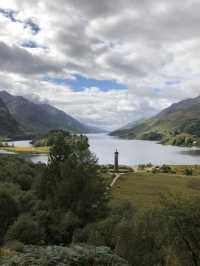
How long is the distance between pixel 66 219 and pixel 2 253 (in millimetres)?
17985

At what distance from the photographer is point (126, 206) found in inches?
1524

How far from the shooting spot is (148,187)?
85125 millimetres

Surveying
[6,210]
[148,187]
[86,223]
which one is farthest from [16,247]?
[148,187]

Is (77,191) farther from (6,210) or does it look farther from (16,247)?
(16,247)

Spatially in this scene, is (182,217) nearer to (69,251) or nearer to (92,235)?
(69,251)

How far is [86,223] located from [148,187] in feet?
156

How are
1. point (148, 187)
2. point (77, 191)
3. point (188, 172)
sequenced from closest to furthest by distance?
point (77, 191) < point (148, 187) < point (188, 172)

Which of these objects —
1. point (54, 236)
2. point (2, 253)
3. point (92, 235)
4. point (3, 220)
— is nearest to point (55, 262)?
point (2, 253)

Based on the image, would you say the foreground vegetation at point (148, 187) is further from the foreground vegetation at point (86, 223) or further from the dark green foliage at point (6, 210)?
the dark green foliage at point (6, 210)

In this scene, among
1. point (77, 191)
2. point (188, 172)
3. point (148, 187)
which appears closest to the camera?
point (77, 191)

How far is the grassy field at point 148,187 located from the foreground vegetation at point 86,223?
68 centimetres

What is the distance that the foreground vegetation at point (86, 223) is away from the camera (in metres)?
15.9

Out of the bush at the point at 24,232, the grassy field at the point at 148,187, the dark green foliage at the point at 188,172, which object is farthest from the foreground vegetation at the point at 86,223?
the dark green foliage at the point at 188,172

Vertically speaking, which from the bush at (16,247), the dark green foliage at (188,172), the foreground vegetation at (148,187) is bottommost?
the foreground vegetation at (148,187)
